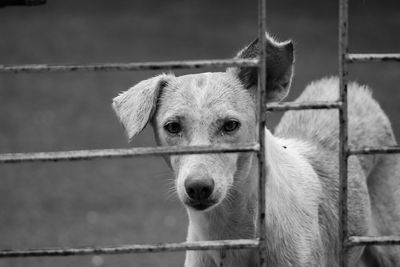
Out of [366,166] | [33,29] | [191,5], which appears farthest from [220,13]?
[366,166]

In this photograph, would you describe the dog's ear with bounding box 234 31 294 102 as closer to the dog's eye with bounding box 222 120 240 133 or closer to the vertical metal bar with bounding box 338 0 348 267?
the dog's eye with bounding box 222 120 240 133

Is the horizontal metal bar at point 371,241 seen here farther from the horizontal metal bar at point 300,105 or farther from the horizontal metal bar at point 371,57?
the horizontal metal bar at point 371,57

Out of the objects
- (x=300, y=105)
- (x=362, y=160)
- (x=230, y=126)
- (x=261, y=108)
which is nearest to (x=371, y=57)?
(x=300, y=105)

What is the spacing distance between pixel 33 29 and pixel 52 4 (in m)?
1.50

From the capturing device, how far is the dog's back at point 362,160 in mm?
4184

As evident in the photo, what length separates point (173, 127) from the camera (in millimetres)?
3453

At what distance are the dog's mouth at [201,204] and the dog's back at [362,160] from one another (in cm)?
112

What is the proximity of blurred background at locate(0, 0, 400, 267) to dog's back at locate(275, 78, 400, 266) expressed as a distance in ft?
2.92

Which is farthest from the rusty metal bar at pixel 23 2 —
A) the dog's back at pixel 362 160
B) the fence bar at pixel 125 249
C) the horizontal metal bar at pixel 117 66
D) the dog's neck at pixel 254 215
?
the dog's back at pixel 362 160

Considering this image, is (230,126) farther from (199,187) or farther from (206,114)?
(199,187)

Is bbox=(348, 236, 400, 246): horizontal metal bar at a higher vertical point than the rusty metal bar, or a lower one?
lower

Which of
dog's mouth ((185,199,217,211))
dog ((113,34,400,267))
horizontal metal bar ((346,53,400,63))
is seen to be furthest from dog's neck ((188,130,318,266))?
horizontal metal bar ((346,53,400,63))

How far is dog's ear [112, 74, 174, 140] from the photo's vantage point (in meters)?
3.42

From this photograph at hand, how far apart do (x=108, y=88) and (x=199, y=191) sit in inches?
303
